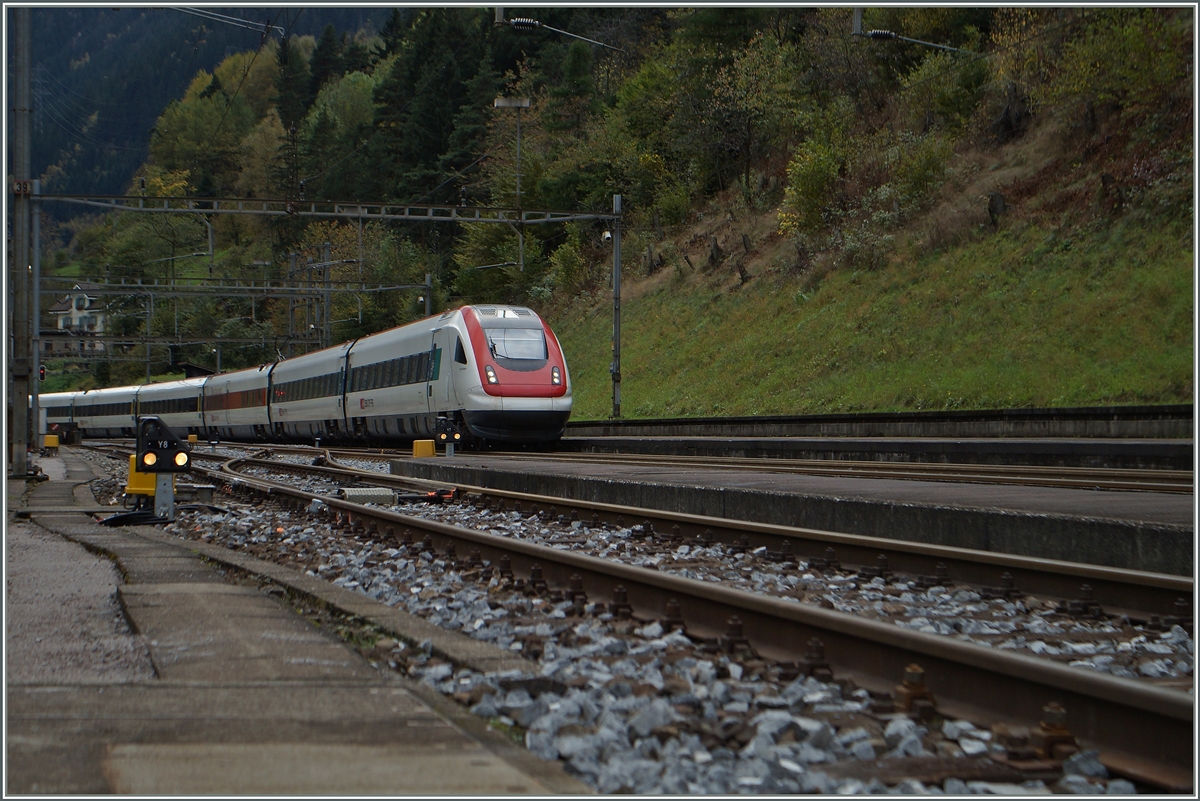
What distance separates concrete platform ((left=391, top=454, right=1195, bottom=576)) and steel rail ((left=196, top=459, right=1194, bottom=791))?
10.3 ft

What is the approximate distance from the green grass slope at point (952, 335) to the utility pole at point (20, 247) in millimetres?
18199

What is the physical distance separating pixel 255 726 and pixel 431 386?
73.2ft

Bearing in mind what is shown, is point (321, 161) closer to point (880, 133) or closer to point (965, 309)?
point (880, 133)

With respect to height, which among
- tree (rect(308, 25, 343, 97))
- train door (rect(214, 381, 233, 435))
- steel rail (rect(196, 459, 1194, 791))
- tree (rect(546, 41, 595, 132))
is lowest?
steel rail (rect(196, 459, 1194, 791))

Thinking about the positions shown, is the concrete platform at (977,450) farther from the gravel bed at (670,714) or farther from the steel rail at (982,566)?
A: the gravel bed at (670,714)

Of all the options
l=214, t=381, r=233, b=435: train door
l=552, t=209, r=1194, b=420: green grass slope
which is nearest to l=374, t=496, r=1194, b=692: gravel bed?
l=552, t=209, r=1194, b=420: green grass slope

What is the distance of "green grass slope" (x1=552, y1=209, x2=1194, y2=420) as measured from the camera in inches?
934

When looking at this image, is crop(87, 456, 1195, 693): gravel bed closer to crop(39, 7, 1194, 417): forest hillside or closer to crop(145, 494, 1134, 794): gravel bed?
crop(145, 494, 1134, 794): gravel bed

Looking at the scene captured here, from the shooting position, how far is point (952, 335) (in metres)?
28.8

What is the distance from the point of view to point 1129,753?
3.63m

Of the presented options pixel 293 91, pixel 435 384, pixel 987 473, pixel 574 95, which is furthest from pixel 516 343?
pixel 293 91

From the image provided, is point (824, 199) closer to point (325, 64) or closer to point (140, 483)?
point (140, 483)

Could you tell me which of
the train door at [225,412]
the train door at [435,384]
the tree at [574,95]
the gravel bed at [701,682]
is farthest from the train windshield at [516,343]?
the tree at [574,95]

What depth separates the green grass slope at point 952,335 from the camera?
23.7 m
